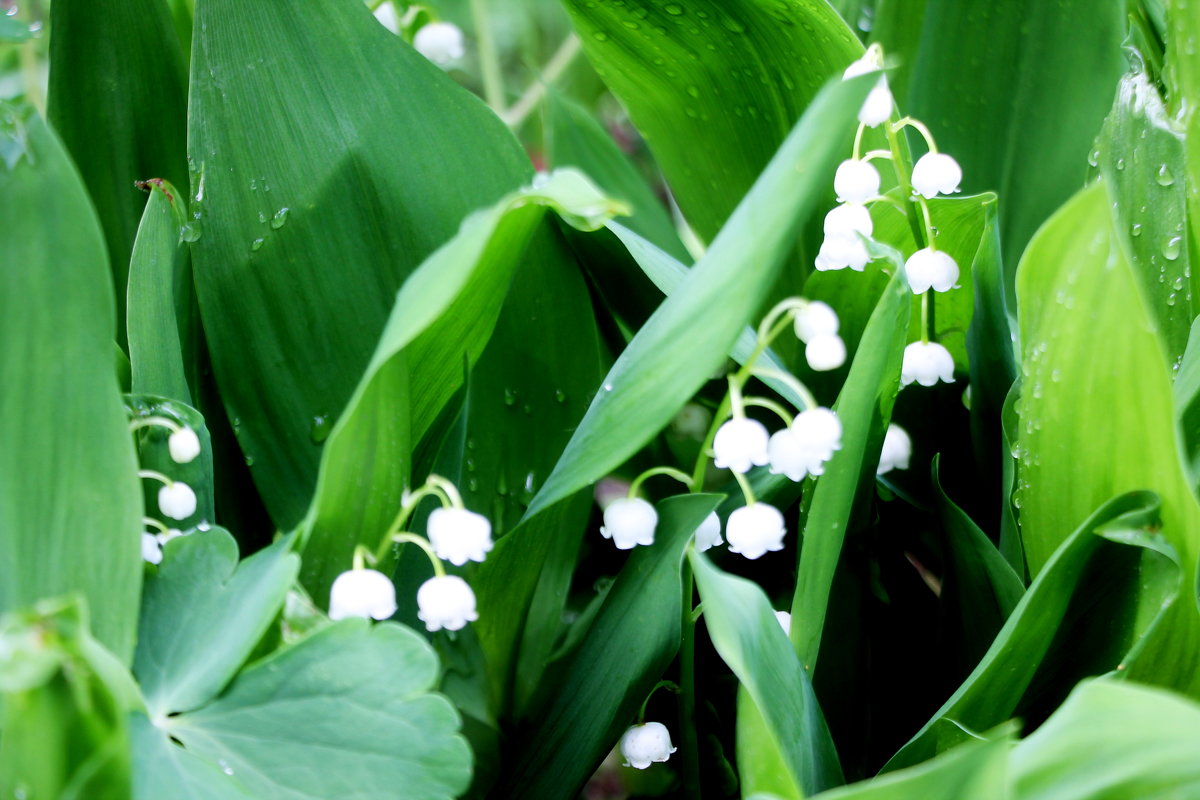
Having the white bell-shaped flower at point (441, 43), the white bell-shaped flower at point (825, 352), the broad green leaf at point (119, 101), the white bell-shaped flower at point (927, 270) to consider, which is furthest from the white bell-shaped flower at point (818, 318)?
the white bell-shaped flower at point (441, 43)

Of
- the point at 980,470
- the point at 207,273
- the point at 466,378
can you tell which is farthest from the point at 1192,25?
the point at 207,273

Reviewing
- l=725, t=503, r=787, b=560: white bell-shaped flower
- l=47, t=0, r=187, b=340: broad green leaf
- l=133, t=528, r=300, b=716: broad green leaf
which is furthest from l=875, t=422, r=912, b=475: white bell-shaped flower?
l=47, t=0, r=187, b=340: broad green leaf

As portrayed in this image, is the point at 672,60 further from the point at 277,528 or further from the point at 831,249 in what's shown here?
the point at 277,528

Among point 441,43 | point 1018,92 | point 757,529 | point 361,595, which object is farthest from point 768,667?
point 441,43

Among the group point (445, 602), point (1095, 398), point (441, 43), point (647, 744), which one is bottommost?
point (647, 744)

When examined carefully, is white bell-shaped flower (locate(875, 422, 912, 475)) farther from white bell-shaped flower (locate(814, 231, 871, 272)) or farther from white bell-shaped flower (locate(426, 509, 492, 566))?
white bell-shaped flower (locate(426, 509, 492, 566))

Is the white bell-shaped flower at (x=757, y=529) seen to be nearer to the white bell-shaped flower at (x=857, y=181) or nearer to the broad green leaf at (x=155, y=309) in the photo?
the white bell-shaped flower at (x=857, y=181)

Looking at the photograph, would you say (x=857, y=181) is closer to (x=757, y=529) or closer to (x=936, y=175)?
(x=936, y=175)
